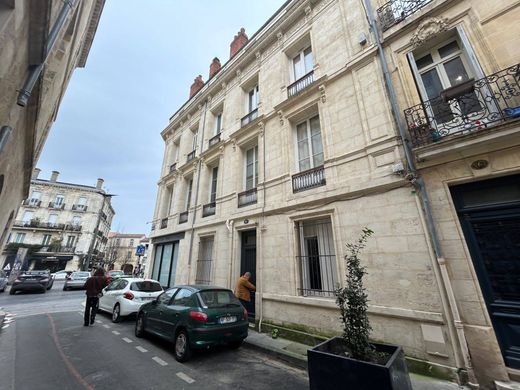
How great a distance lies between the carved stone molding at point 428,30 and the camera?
5.14 m

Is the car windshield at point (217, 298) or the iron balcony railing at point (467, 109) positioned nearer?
the iron balcony railing at point (467, 109)

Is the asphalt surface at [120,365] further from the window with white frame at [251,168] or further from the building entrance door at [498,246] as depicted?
the window with white frame at [251,168]

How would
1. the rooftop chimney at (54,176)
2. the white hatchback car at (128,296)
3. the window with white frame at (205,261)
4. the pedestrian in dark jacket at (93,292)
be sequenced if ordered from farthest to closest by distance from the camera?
the rooftop chimney at (54,176)
the window with white frame at (205,261)
the white hatchback car at (128,296)
the pedestrian in dark jacket at (93,292)

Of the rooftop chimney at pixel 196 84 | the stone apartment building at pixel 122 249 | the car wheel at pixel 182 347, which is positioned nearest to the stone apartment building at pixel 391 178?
the car wheel at pixel 182 347

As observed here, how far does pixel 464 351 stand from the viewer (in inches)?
149

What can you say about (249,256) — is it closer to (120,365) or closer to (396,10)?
(120,365)

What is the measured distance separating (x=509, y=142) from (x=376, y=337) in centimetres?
439

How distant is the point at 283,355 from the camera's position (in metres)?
4.98

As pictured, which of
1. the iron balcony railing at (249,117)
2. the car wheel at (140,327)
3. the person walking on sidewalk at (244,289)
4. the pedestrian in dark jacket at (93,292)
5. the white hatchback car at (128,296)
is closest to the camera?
the car wheel at (140,327)

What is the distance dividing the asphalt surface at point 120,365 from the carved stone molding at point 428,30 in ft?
25.1

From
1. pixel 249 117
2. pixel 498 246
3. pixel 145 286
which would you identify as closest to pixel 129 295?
pixel 145 286

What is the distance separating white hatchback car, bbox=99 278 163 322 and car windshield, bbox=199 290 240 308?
13.5ft

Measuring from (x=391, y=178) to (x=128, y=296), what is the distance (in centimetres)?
902

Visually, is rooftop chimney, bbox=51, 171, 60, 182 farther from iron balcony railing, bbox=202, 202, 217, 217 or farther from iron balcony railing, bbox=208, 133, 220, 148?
iron balcony railing, bbox=202, 202, 217, 217
